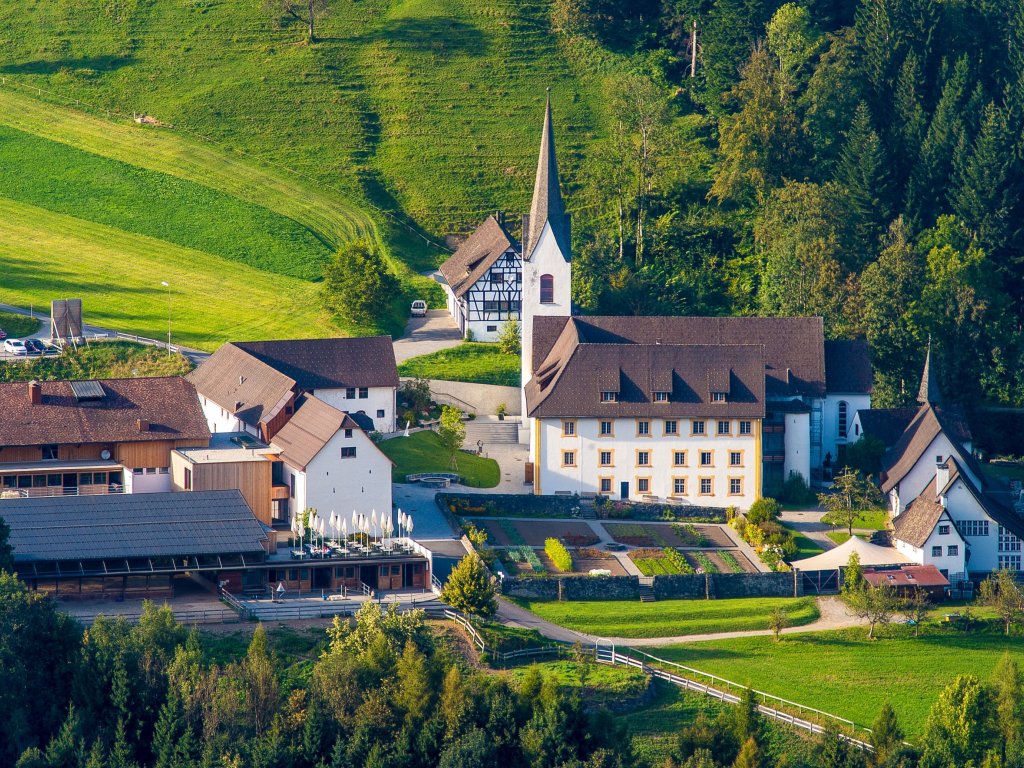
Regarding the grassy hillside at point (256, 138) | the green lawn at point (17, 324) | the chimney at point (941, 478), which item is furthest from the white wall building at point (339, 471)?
the grassy hillside at point (256, 138)

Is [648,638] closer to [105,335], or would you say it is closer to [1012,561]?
[1012,561]

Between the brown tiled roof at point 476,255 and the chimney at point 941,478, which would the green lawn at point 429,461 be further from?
the chimney at point 941,478

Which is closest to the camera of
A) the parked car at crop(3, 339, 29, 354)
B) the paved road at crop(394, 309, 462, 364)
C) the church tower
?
the parked car at crop(3, 339, 29, 354)

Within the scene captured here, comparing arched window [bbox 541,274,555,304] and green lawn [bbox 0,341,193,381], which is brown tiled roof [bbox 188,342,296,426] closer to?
green lawn [bbox 0,341,193,381]

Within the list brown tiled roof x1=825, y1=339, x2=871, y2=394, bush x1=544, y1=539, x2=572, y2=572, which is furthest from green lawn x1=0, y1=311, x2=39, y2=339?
brown tiled roof x1=825, y1=339, x2=871, y2=394

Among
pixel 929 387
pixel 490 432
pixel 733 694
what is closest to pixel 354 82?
pixel 490 432

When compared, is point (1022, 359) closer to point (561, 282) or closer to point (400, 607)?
point (561, 282)

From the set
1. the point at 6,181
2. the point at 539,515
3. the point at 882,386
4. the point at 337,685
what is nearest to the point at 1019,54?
the point at 882,386
